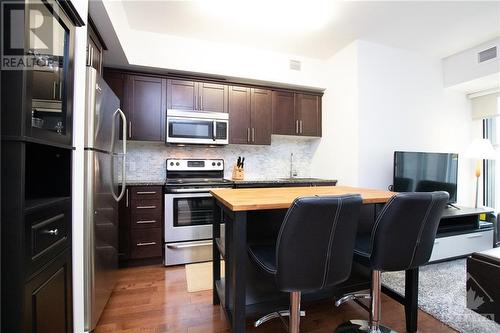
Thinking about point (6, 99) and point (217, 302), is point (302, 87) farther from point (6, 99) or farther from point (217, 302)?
point (6, 99)

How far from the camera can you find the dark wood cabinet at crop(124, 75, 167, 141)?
2.84 metres

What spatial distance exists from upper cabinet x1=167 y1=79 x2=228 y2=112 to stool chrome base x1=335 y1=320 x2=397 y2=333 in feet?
8.88

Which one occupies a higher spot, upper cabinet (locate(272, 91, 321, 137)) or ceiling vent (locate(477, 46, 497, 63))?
ceiling vent (locate(477, 46, 497, 63))

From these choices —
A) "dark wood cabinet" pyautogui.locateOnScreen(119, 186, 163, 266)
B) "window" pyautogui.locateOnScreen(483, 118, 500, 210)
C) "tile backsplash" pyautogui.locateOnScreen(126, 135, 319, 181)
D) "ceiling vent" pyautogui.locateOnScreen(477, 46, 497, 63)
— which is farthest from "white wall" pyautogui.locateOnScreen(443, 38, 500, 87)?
"dark wood cabinet" pyautogui.locateOnScreen(119, 186, 163, 266)

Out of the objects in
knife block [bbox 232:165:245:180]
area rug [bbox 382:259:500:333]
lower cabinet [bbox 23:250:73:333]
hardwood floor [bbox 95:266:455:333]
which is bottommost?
hardwood floor [bbox 95:266:455:333]

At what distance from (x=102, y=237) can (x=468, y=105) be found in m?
5.32

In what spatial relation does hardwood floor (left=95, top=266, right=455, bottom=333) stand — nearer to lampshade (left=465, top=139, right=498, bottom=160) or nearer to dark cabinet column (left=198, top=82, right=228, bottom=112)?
dark cabinet column (left=198, top=82, right=228, bottom=112)

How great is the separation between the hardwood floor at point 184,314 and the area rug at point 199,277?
0.27ft

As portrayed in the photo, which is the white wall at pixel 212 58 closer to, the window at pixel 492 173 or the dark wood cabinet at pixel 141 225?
the dark wood cabinet at pixel 141 225

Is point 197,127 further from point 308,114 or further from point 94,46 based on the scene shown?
point 308,114

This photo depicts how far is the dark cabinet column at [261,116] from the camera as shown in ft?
11.0

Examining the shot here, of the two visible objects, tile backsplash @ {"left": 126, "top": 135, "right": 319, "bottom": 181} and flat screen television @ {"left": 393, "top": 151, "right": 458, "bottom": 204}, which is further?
tile backsplash @ {"left": 126, "top": 135, "right": 319, "bottom": 181}

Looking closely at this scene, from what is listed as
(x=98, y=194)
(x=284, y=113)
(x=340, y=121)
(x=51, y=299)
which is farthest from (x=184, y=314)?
(x=340, y=121)

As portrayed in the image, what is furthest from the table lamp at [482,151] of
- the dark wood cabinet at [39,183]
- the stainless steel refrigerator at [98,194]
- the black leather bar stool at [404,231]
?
the dark wood cabinet at [39,183]
